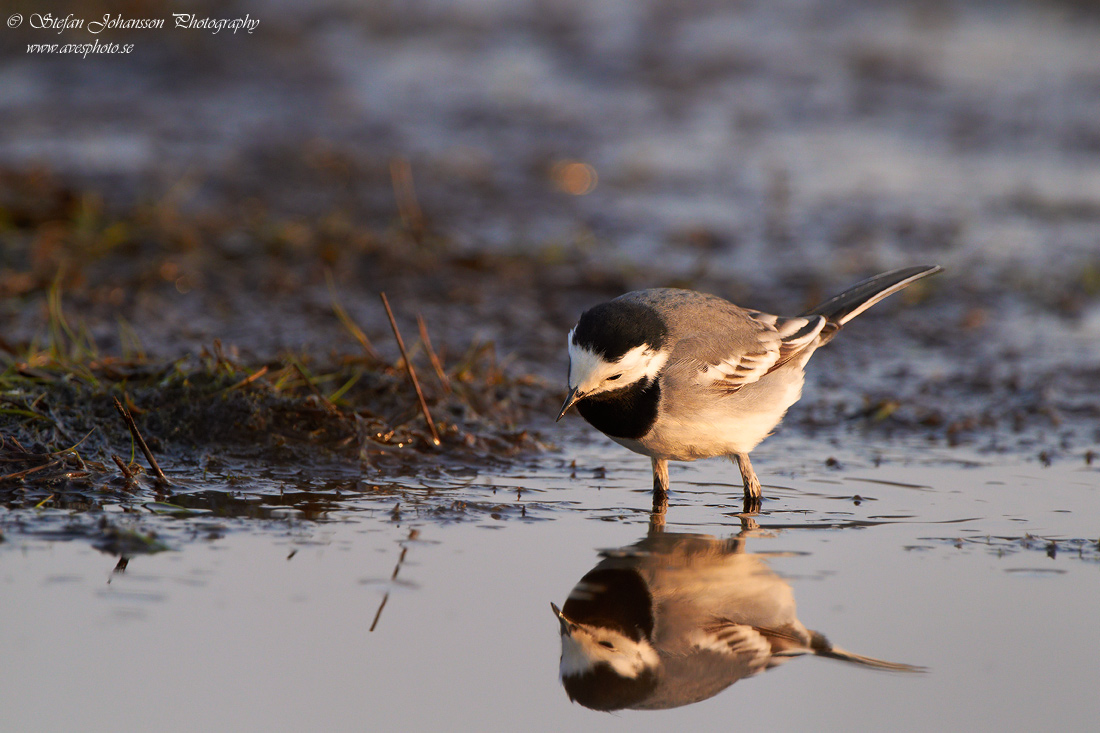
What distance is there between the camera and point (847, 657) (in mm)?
4309

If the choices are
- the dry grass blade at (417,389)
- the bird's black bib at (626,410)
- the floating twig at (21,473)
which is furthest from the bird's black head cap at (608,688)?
the floating twig at (21,473)

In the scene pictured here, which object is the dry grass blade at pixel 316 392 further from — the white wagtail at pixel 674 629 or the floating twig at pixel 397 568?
the white wagtail at pixel 674 629

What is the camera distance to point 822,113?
15.5 metres

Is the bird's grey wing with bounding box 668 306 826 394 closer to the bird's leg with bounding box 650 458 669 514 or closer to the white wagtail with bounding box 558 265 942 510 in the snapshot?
the white wagtail with bounding box 558 265 942 510

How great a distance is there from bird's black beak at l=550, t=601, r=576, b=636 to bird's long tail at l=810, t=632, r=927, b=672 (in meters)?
0.88

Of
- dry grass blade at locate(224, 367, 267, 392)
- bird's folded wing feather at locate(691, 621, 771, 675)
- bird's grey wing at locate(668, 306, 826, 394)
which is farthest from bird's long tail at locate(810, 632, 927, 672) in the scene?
dry grass blade at locate(224, 367, 267, 392)

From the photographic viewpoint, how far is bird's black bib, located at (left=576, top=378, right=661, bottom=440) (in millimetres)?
5559

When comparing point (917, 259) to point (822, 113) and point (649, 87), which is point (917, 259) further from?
point (649, 87)

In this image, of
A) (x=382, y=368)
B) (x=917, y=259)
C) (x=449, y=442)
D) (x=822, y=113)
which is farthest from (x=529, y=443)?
(x=822, y=113)

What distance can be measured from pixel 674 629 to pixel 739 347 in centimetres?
202

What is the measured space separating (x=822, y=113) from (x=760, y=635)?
12131 mm

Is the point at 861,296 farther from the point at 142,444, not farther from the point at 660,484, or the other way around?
the point at 142,444

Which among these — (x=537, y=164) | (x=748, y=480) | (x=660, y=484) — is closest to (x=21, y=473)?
(x=660, y=484)

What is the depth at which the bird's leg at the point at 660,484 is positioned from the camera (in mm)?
5922
